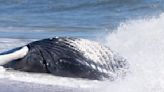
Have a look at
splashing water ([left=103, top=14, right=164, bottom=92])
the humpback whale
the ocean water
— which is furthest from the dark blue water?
the humpback whale

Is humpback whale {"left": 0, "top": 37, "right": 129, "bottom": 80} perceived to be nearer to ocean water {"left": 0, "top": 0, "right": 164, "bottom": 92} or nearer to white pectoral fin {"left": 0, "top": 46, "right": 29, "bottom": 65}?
white pectoral fin {"left": 0, "top": 46, "right": 29, "bottom": 65}

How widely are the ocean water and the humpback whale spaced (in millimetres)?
172

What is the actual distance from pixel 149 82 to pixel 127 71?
40.1 inches

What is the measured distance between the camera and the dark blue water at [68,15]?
1204cm

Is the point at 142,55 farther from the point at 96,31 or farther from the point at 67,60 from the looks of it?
the point at 96,31

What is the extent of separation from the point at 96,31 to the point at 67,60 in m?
5.83

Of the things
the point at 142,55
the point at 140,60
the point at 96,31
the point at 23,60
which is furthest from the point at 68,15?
the point at 23,60

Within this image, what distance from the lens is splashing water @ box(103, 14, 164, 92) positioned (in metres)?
5.02

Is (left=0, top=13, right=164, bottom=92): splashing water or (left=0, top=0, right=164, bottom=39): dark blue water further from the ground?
(left=0, top=13, right=164, bottom=92): splashing water

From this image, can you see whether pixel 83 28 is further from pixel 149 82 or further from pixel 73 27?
pixel 149 82

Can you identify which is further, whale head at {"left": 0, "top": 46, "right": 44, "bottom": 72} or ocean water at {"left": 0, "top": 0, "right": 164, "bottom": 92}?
whale head at {"left": 0, "top": 46, "right": 44, "bottom": 72}

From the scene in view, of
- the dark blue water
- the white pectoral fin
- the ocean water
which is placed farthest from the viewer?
the dark blue water

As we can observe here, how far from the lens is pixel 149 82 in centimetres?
507

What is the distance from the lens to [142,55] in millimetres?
6957
